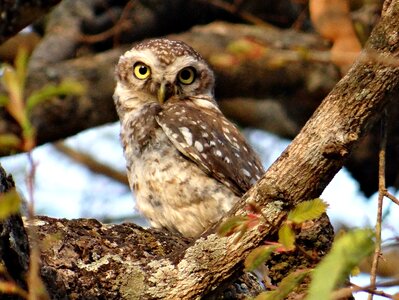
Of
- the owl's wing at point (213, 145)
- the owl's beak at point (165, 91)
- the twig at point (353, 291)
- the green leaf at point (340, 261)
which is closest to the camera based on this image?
the green leaf at point (340, 261)

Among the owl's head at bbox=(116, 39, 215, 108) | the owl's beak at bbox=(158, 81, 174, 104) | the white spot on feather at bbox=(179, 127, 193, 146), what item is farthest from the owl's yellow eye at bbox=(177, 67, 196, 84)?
the white spot on feather at bbox=(179, 127, 193, 146)

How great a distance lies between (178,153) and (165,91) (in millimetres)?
995

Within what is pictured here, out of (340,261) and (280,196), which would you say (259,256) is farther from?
(280,196)

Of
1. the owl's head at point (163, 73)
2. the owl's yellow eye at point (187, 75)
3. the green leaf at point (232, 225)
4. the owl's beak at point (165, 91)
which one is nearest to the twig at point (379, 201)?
the green leaf at point (232, 225)

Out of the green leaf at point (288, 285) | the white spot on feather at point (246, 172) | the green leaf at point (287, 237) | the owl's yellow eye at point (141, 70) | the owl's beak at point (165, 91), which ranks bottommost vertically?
the green leaf at point (288, 285)

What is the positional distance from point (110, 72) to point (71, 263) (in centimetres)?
440

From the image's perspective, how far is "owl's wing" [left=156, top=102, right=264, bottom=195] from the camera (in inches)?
224

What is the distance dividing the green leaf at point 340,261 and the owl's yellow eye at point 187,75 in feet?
15.0

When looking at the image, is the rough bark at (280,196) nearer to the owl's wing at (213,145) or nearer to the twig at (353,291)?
the twig at (353,291)

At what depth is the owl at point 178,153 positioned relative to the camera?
5.53 meters

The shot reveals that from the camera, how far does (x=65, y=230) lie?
4.32 metres

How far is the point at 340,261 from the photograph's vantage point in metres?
2.31

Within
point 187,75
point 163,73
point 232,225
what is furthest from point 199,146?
point 232,225

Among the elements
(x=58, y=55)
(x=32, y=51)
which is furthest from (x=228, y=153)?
(x=32, y=51)
